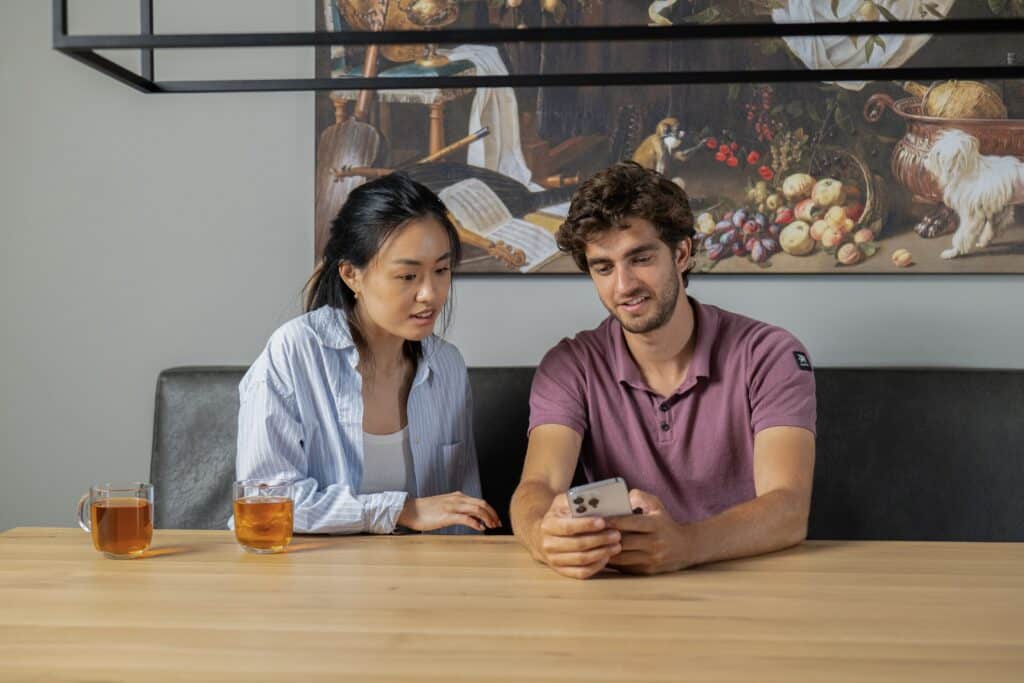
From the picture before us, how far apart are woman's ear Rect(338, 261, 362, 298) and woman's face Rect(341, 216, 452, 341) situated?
0.16 ft

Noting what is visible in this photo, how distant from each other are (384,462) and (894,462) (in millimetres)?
1069

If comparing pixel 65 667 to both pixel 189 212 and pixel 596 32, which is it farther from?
pixel 189 212

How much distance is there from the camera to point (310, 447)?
191 centimetres

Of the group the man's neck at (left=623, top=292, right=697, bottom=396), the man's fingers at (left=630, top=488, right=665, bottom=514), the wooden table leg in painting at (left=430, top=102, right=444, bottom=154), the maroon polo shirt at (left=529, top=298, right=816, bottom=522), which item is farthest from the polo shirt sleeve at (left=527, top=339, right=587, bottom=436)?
the wooden table leg in painting at (left=430, top=102, right=444, bottom=154)

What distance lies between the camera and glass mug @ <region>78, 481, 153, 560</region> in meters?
1.44

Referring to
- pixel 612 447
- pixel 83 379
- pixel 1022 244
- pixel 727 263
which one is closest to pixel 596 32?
pixel 612 447

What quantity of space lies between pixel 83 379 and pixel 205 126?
701 mm

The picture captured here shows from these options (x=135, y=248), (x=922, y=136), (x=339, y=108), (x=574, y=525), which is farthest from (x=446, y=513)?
(x=922, y=136)

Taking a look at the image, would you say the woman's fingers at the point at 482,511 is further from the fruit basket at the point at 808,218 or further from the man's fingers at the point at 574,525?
the fruit basket at the point at 808,218

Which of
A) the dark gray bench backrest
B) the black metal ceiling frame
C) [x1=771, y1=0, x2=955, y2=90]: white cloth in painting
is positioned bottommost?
the dark gray bench backrest

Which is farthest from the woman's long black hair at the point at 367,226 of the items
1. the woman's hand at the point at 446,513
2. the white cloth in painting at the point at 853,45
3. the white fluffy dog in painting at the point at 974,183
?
the white fluffy dog in painting at the point at 974,183

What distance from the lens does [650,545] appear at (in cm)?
134

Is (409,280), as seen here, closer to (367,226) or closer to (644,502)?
(367,226)

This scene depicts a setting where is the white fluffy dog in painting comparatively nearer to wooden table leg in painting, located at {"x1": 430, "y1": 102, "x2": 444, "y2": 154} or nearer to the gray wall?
the gray wall
